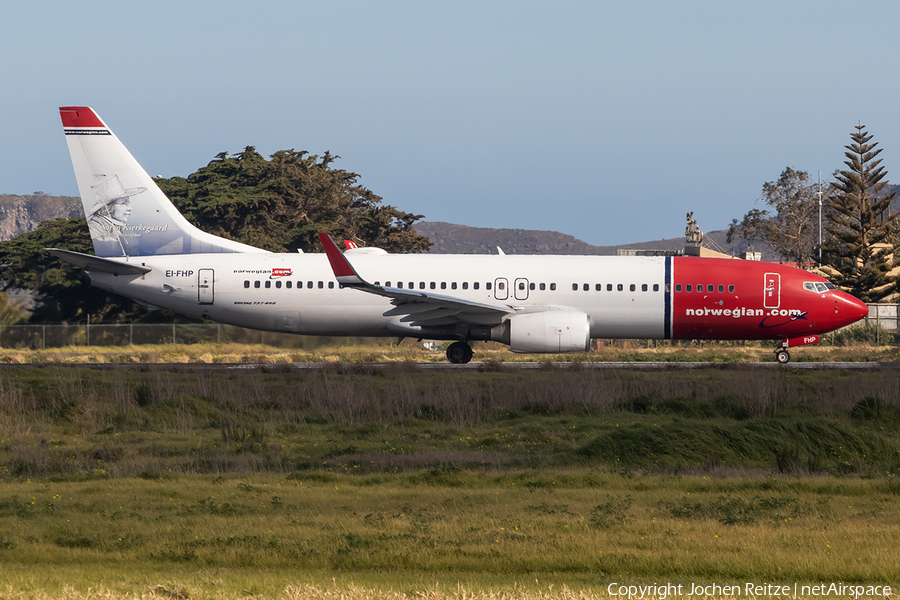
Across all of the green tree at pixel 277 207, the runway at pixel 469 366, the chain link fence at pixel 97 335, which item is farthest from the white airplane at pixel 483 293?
the green tree at pixel 277 207

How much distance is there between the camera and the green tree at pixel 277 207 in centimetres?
6309

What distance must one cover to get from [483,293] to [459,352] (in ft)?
6.94

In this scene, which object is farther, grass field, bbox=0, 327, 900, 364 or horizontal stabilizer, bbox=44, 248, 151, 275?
grass field, bbox=0, 327, 900, 364

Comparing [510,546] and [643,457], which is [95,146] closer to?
[643,457]

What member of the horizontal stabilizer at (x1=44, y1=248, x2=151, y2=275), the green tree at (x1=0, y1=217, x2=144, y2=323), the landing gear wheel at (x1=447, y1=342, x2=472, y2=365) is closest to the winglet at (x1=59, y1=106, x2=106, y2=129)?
the horizontal stabilizer at (x1=44, y1=248, x2=151, y2=275)

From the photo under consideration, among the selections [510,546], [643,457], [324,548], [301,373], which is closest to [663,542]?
[510,546]

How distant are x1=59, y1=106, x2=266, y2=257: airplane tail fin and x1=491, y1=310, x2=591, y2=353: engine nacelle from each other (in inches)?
375

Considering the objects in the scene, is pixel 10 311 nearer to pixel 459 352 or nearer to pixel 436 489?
pixel 459 352

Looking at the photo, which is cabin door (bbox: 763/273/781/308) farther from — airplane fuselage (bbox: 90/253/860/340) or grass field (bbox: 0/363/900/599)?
grass field (bbox: 0/363/900/599)

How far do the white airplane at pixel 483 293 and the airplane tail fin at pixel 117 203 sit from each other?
0.49 meters

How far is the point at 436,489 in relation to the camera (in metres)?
11.7

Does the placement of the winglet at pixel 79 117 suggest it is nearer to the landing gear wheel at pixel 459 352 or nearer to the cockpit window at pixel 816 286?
the landing gear wheel at pixel 459 352

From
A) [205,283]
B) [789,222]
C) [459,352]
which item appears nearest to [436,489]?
[459,352]

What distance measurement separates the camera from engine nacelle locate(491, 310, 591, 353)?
28.2 meters
